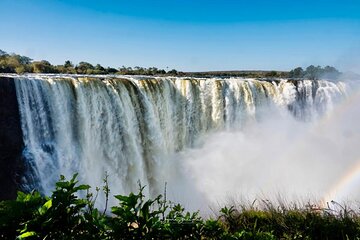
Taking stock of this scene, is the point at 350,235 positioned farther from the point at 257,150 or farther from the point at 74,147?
the point at 257,150

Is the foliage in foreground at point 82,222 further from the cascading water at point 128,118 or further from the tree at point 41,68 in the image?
the tree at point 41,68

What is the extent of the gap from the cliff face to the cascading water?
0.71 feet

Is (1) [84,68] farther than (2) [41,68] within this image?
Yes

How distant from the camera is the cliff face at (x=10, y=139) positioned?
35.9 feet

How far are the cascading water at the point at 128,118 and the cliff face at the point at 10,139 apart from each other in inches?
8.5

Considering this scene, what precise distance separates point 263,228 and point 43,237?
2.15m

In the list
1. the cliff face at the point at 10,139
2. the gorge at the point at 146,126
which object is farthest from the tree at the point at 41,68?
the cliff face at the point at 10,139

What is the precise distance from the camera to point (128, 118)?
14.8 metres

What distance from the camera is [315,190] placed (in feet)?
51.2

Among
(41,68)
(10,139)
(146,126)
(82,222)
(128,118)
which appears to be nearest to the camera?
(82,222)

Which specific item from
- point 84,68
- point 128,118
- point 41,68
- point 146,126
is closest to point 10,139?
point 128,118

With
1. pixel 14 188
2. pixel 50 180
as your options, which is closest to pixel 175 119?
pixel 50 180

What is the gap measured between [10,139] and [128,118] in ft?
15.9

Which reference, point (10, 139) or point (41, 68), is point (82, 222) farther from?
point (41, 68)
